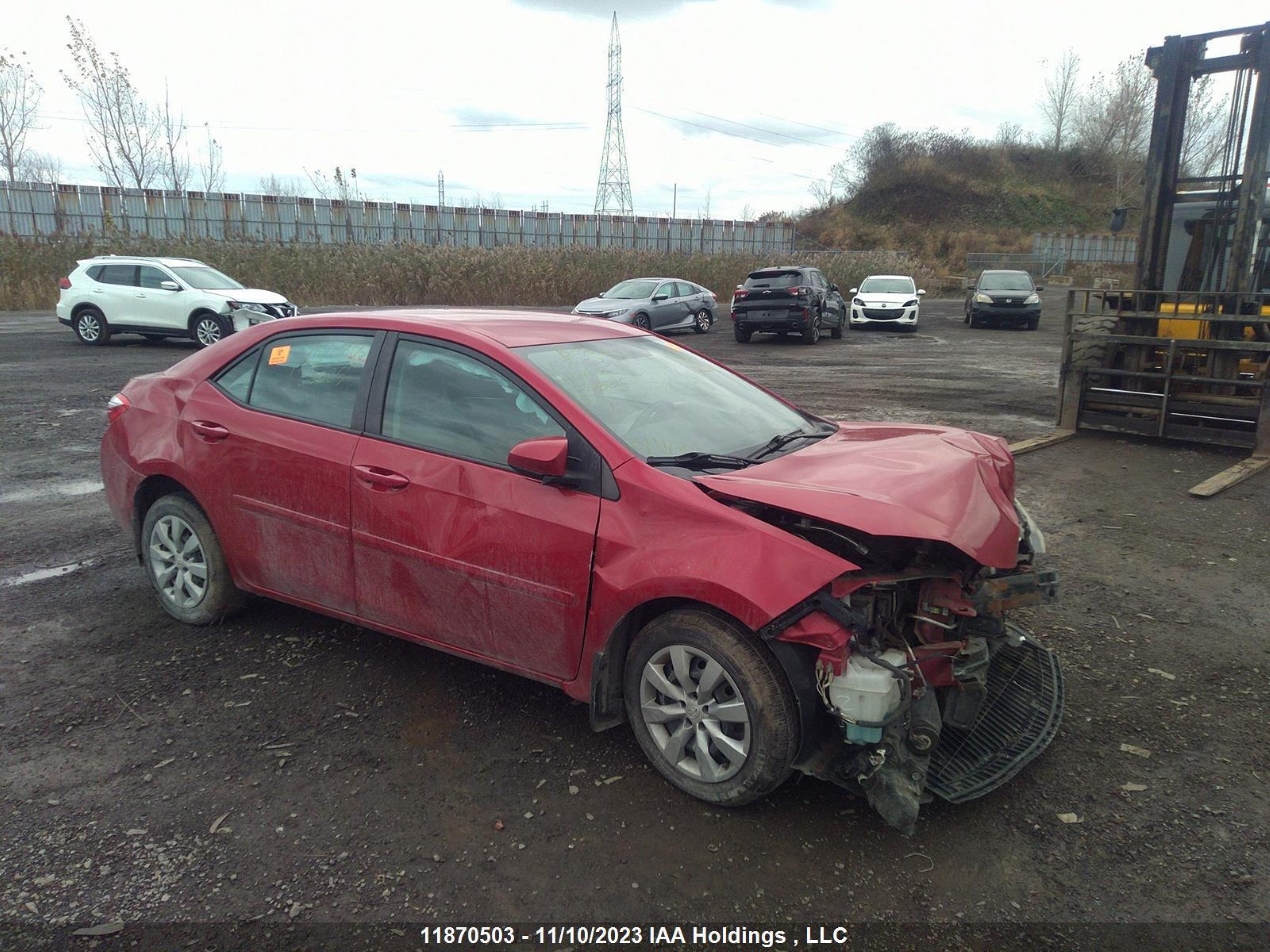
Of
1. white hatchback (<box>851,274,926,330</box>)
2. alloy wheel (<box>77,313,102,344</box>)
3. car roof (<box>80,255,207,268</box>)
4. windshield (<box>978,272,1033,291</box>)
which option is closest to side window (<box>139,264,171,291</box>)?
car roof (<box>80,255,207,268</box>)

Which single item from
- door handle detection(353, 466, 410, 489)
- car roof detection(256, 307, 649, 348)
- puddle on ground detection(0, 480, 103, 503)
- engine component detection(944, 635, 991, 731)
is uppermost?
car roof detection(256, 307, 649, 348)

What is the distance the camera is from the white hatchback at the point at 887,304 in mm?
24391

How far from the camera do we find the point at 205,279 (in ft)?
56.6

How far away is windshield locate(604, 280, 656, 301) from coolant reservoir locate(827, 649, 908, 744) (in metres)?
18.9

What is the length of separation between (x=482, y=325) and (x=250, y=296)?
600 inches

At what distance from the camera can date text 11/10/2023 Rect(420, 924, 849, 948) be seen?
244 centimetres

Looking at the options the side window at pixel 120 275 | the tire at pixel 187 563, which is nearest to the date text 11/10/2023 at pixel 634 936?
the tire at pixel 187 563

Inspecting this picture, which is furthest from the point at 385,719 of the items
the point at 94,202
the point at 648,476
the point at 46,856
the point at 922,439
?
the point at 94,202

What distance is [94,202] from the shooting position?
31391 mm

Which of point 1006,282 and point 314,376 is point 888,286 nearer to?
point 1006,282

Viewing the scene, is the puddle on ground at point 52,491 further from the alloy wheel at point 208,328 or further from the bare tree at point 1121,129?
the bare tree at point 1121,129

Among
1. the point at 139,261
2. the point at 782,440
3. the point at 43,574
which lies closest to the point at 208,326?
the point at 139,261

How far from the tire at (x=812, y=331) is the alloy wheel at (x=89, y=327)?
48.9 ft

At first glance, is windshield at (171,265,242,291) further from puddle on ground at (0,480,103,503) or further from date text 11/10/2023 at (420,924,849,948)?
date text 11/10/2023 at (420,924,849,948)
